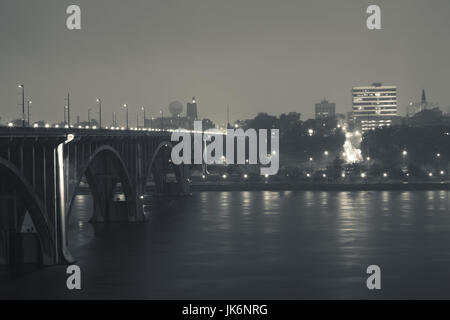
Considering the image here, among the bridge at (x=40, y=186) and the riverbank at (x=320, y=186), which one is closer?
the bridge at (x=40, y=186)

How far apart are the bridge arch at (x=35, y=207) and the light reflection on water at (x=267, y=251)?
10.6 feet

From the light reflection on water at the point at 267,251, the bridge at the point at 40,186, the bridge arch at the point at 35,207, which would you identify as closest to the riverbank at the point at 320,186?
the light reflection on water at the point at 267,251

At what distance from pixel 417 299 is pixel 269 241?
93.0 feet

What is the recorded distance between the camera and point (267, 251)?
234 ft

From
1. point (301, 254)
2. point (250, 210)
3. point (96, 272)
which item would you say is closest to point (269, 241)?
point (301, 254)

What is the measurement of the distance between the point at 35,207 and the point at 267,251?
73.1 ft

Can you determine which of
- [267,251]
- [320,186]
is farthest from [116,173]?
[320,186]

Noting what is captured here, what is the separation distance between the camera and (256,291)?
173ft

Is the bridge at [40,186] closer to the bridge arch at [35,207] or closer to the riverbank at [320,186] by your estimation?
the bridge arch at [35,207]

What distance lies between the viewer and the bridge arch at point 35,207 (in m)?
52.8

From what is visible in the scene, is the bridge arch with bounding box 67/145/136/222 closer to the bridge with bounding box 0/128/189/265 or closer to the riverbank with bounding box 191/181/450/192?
the bridge with bounding box 0/128/189/265

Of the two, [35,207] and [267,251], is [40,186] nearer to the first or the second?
[35,207]

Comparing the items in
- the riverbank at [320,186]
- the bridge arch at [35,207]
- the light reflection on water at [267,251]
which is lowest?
the riverbank at [320,186]
